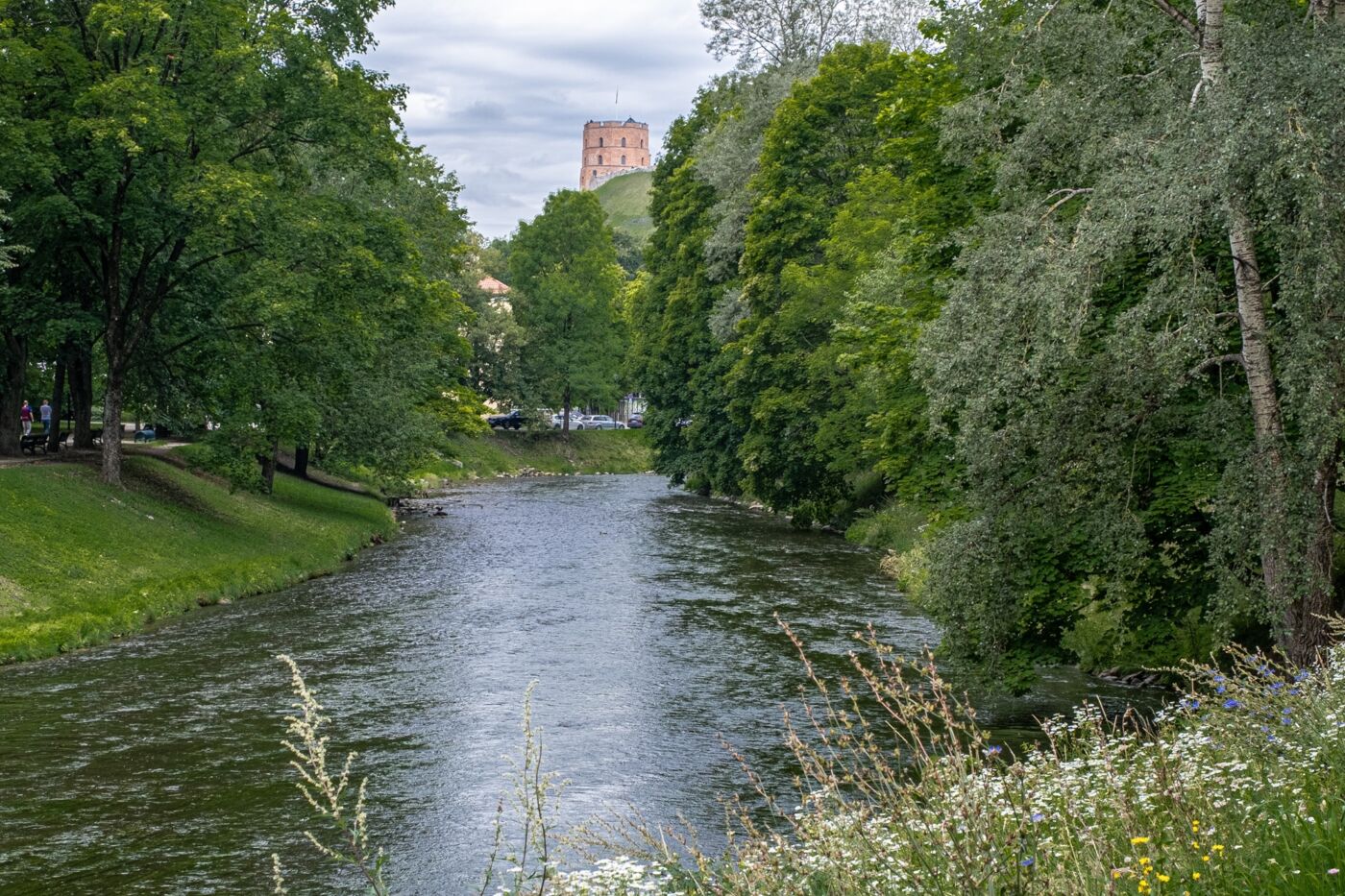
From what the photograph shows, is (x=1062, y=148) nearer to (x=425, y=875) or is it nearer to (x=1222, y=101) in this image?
(x=1222, y=101)

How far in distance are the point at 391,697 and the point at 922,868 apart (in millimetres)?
13718

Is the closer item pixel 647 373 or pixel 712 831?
pixel 712 831

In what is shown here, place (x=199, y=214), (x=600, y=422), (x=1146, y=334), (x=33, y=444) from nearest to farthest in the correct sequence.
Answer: (x=1146, y=334)
(x=199, y=214)
(x=33, y=444)
(x=600, y=422)

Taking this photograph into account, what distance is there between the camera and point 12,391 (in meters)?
36.1

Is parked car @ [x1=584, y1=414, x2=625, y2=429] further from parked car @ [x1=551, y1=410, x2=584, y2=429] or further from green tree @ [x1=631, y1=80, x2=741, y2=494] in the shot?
green tree @ [x1=631, y1=80, x2=741, y2=494]

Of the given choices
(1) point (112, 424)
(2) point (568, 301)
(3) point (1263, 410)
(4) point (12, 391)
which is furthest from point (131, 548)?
(2) point (568, 301)

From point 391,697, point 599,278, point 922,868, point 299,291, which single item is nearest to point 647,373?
point 599,278

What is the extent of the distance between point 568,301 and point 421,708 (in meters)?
73.0

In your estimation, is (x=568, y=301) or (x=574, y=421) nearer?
(x=568, y=301)

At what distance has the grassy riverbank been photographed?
24.5 metres

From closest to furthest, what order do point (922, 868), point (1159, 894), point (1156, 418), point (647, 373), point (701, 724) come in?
point (1159, 894)
point (922, 868)
point (1156, 418)
point (701, 724)
point (647, 373)

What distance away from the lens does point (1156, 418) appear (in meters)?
16.1

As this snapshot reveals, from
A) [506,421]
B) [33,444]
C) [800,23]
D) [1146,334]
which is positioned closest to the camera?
[1146,334]

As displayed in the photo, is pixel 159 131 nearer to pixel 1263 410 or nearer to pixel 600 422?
pixel 1263 410
